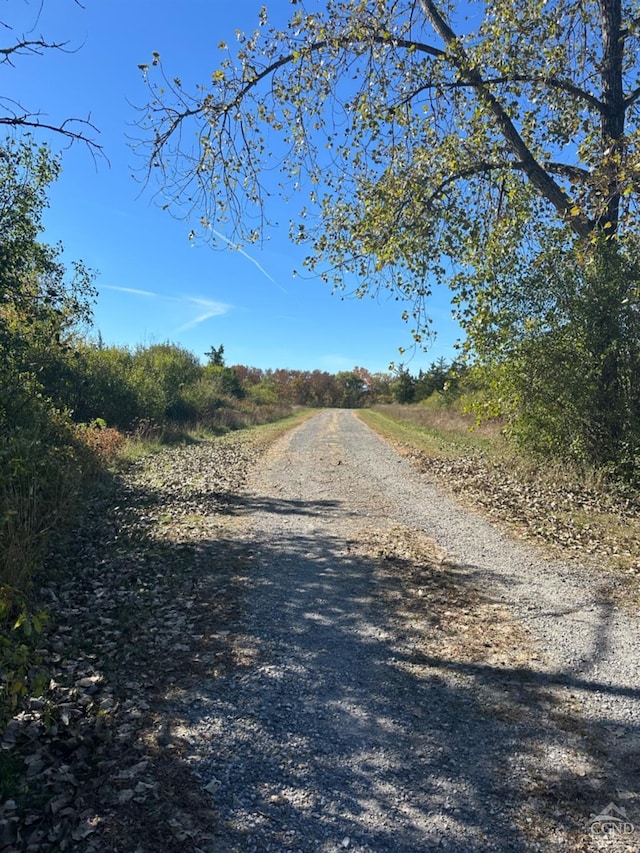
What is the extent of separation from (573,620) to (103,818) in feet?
13.1

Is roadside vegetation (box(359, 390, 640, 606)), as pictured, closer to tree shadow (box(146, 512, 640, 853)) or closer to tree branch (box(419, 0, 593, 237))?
tree shadow (box(146, 512, 640, 853))

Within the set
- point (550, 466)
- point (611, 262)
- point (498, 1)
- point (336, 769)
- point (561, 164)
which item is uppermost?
point (498, 1)

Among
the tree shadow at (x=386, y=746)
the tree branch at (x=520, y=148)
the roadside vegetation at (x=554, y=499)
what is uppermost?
the tree branch at (x=520, y=148)

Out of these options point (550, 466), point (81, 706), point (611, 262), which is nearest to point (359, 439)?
point (550, 466)

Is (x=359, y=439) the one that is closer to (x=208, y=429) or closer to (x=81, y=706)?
(x=208, y=429)

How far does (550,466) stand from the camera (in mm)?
10898

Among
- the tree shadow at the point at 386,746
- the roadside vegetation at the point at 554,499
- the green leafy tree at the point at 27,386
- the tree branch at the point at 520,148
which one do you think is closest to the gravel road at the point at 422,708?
the tree shadow at the point at 386,746

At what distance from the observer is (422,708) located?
3312 millimetres

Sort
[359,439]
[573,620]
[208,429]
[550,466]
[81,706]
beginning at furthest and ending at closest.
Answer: [208,429], [359,439], [550,466], [573,620], [81,706]

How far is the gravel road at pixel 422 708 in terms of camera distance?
2414 millimetres

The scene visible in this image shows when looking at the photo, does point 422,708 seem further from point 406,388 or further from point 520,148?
point 406,388

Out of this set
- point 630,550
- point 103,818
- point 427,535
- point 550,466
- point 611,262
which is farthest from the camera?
point 550,466

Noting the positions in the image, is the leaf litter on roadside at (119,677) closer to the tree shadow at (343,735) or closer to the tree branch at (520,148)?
the tree shadow at (343,735)

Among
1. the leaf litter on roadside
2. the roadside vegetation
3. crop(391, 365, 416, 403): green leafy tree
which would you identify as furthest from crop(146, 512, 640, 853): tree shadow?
crop(391, 365, 416, 403): green leafy tree
